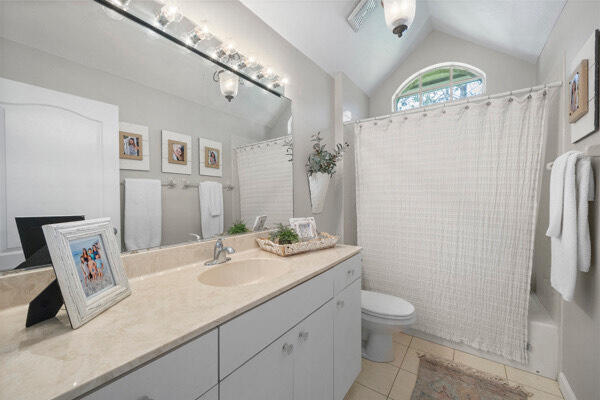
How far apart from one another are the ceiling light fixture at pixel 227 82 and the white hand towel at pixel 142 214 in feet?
2.24

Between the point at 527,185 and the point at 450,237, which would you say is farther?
the point at 450,237

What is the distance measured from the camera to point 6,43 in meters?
0.74

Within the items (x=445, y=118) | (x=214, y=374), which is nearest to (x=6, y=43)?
(x=214, y=374)

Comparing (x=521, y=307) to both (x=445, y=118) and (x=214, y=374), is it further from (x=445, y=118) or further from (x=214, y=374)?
(x=214, y=374)

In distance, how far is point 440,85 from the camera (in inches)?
121

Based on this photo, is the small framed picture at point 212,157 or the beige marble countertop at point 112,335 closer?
the beige marble countertop at point 112,335

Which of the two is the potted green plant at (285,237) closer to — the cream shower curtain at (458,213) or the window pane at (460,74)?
the cream shower curtain at (458,213)

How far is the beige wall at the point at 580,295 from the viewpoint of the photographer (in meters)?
1.15

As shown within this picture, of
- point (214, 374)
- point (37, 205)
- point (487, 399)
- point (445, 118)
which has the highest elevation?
point (445, 118)

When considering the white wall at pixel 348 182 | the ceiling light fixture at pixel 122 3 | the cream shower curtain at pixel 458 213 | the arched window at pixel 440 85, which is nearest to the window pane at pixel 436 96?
the arched window at pixel 440 85

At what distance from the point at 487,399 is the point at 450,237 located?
40.7 inches

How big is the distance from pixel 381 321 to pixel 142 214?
161 cm

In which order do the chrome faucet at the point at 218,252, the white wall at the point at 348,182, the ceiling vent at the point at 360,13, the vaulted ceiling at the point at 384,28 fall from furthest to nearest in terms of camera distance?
the white wall at the point at 348,182
the ceiling vent at the point at 360,13
the vaulted ceiling at the point at 384,28
the chrome faucet at the point at 218,252

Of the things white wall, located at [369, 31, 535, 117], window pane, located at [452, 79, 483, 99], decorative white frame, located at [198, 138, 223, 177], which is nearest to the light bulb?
decorative white frame, located at [198, 138, 223, 177]
